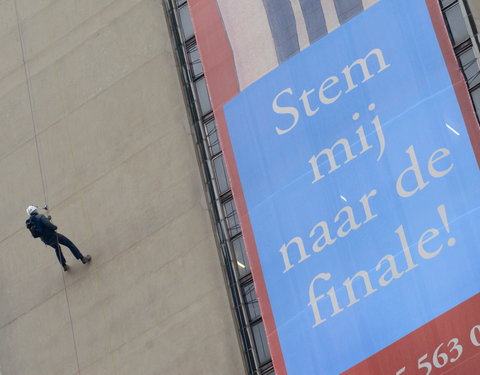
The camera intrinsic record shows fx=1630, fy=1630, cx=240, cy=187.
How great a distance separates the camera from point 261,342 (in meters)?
39.2

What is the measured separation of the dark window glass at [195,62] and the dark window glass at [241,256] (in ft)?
17.2

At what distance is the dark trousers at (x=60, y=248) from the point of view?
4175 cm

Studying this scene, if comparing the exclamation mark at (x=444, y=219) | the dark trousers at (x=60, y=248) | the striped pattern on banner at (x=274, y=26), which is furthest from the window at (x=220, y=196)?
the exclamation mark at (x=444, y=219)

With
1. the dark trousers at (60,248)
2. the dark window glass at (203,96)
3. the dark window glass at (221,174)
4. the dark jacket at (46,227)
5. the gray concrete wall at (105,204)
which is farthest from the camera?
the dark window glass at (203,96)

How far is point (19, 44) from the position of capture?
47.1 m

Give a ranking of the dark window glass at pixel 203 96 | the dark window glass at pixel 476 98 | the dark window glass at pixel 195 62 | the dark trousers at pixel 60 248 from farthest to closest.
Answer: the dark window glass at pixel 195 62
the dark window glass at pixel 203 96
the dark trousers at pixel 60 248
the dark window glass at pixel 476 98

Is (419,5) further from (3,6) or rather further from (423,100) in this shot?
(3,6)

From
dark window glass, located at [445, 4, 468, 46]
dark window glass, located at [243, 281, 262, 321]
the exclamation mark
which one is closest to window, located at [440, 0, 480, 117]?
dark window glass, located at [445, 4, 468, 46]

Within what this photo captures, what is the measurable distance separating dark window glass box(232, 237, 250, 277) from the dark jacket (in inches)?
184

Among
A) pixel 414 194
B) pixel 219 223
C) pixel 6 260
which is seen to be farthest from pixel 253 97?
pixel 6 260

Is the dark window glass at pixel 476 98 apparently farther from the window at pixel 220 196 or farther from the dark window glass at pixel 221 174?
the dark window glass at pixel 221 174

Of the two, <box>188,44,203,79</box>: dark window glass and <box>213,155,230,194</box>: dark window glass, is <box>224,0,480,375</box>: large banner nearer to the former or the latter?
<box>213,155,230,194</box>: dark window glass

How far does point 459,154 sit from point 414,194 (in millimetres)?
1370

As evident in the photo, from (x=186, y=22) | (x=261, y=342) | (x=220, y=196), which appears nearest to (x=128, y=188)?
(x=220, y=196)
